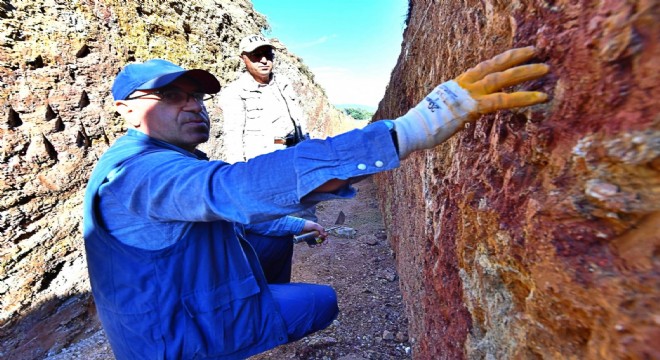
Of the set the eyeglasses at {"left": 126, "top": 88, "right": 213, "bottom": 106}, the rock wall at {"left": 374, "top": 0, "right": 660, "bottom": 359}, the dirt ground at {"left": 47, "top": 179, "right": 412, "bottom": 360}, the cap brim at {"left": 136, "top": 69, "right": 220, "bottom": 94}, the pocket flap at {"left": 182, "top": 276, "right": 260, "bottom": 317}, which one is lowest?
the dirt ground at {"left": 47, "top": 179, "right": 412, "bottom": 360}

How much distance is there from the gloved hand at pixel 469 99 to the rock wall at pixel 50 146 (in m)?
3.99

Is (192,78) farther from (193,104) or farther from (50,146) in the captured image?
(50,146)

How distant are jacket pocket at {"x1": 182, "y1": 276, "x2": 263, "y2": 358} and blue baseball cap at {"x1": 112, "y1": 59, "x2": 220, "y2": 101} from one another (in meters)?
0.89

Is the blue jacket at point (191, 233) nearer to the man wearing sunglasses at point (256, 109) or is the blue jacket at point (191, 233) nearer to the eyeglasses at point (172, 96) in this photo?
the eyeglasses at point (172, 96)

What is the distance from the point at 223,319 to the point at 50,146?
3.42 metres

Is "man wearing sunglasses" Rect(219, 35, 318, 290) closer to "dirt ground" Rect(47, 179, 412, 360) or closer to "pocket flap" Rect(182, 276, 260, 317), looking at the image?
"dirt ground" Rect(47, 179, 412, 360)

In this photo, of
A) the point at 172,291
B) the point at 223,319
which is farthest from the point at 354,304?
the point at 172,291

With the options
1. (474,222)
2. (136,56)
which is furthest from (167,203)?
(136,56)

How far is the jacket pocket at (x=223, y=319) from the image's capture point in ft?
4.24

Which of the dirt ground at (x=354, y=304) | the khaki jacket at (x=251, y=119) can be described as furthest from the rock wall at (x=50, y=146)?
the khaki jacket at (x=251, y=119)

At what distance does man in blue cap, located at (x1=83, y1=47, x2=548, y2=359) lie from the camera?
0.84 meters

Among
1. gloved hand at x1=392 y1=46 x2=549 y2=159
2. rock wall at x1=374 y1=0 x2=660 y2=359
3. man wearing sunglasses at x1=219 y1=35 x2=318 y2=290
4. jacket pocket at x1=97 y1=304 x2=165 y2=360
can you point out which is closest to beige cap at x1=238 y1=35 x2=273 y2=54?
man wearing sunglasses at x1=219 y1=35 x2=318 y2=290

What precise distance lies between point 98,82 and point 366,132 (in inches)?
172

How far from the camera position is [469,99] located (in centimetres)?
82
